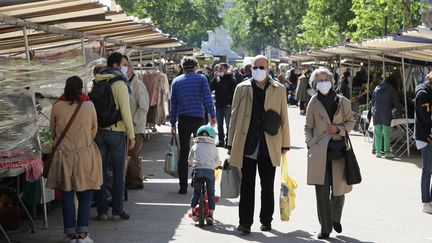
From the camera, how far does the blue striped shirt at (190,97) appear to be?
11.6 metres

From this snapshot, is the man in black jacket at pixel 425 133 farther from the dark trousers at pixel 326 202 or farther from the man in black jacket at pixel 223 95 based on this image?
the man in black jacket at pixel 223 95

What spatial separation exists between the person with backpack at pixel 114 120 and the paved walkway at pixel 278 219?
0.47 metres

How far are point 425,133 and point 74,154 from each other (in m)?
4.44

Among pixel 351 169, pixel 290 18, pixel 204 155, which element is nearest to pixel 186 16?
pixel 290 18

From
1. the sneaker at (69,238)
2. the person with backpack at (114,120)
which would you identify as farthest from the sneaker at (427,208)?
the sneaker at (69,238)

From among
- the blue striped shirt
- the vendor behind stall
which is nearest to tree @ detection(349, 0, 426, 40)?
the vendor behind stall

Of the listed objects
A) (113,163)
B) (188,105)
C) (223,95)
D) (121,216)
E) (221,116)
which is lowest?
(221,116)

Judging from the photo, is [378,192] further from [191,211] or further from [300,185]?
[191,211]

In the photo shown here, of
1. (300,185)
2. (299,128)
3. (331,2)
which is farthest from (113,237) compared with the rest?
(331,2)

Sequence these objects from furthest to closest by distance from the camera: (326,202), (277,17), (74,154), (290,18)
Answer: (277,17), (290,18), (326,202), (74,154)

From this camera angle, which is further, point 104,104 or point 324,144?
point 104,104

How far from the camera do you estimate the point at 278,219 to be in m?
10.1

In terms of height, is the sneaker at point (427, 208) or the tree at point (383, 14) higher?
the tree at point (383, 14)

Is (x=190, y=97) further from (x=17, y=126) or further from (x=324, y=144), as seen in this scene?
(x=17, y=126)
